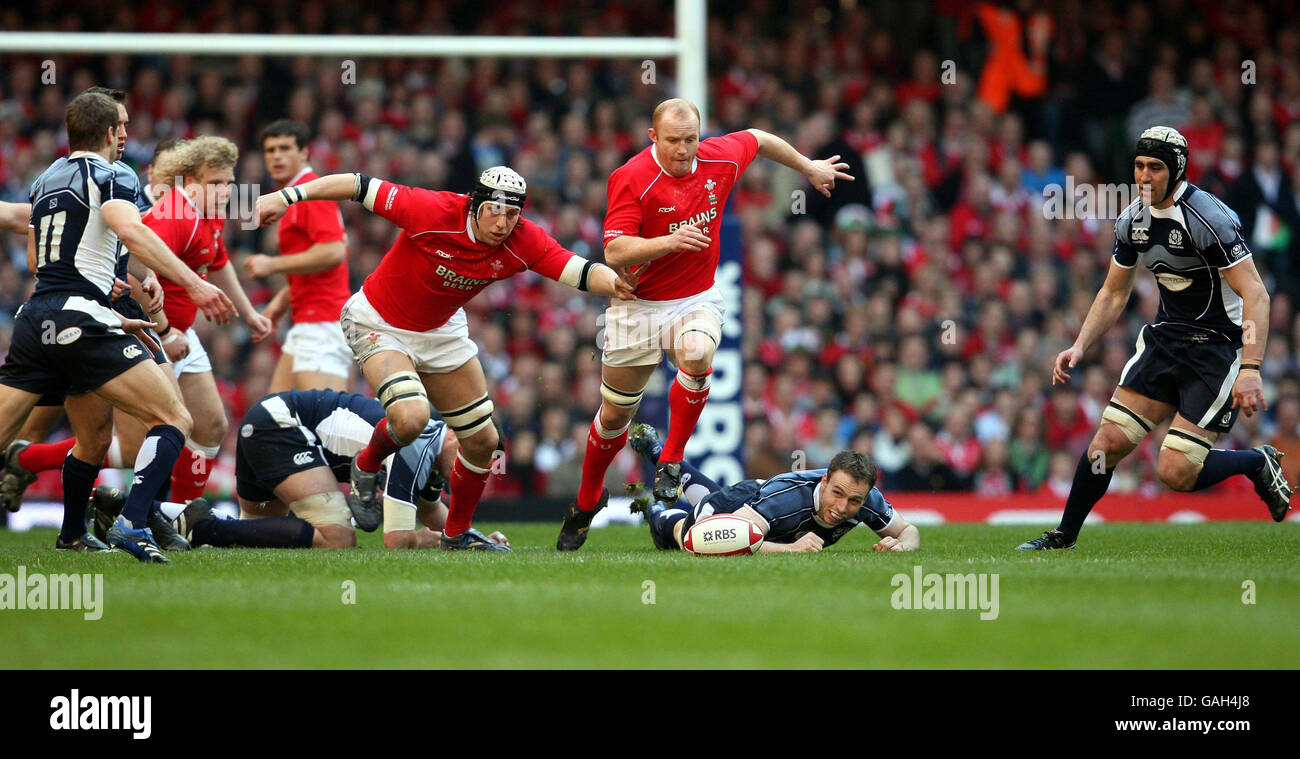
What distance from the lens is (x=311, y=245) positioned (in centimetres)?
978

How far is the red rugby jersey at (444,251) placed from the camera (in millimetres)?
7414

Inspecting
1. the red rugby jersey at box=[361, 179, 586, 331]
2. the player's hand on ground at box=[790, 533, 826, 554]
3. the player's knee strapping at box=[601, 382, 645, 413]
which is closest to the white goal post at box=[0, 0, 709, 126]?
the player's knee strapping at box=[601, 382, 645, 413]

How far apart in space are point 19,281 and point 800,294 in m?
7.63

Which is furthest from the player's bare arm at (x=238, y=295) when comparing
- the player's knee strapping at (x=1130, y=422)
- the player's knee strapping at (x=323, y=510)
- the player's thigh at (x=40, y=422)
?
the player's knee strapping at (x=1130, y=422)

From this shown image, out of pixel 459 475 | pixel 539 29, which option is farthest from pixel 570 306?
pixel 459 475

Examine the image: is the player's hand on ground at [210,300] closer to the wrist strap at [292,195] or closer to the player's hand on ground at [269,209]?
the player's hand on ground at [269,209]

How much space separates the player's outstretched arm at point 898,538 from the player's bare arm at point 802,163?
1.87m

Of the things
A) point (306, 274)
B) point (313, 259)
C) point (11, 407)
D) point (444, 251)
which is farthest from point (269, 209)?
point (306, 274)

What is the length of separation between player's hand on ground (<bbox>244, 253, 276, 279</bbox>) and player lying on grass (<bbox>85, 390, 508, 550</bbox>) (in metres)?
1.06

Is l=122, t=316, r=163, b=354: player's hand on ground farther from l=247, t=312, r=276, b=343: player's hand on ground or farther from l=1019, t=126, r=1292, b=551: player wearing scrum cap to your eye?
l=1019, t=126, r=1292, b=551: player wearing scrum cap

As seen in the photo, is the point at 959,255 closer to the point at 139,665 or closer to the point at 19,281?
the point at 19,281

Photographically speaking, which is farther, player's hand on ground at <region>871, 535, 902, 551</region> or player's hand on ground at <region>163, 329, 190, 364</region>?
player's hand on ground at <region>163, 329, 190, 364</region>

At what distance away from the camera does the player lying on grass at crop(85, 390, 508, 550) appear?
26.4 ft

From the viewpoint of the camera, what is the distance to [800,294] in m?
15.0
